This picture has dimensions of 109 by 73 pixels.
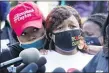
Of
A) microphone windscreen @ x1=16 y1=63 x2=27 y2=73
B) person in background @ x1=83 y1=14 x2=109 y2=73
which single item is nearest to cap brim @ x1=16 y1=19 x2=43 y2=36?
person in background @ x1=83 y1=14 x2=109 y2=73

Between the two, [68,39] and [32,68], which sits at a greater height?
[32,68]

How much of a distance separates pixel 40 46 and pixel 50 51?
10 centimetres

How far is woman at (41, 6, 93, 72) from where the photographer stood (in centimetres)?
279

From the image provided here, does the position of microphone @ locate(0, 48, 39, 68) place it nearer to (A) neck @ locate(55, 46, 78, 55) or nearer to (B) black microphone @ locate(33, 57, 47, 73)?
(B) black microphone @ locate(33, 57, 47, 73)

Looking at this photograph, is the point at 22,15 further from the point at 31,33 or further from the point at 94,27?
the point at 94,27

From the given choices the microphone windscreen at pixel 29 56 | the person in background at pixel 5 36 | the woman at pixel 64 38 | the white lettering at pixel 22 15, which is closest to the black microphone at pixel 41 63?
the microphone windscreen at pixel 29 56

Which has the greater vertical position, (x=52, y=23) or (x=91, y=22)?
(x=52, y=23)

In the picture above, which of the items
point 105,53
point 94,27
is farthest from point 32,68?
point 94,27

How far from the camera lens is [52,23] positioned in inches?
113

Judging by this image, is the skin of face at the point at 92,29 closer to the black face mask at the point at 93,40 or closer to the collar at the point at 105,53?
the black face mask at the point at 93,40

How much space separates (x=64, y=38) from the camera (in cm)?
284

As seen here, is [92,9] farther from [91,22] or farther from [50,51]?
[50,51]

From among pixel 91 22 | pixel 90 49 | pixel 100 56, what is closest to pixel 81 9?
pixel 91 22

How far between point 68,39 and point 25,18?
1.28 ft
